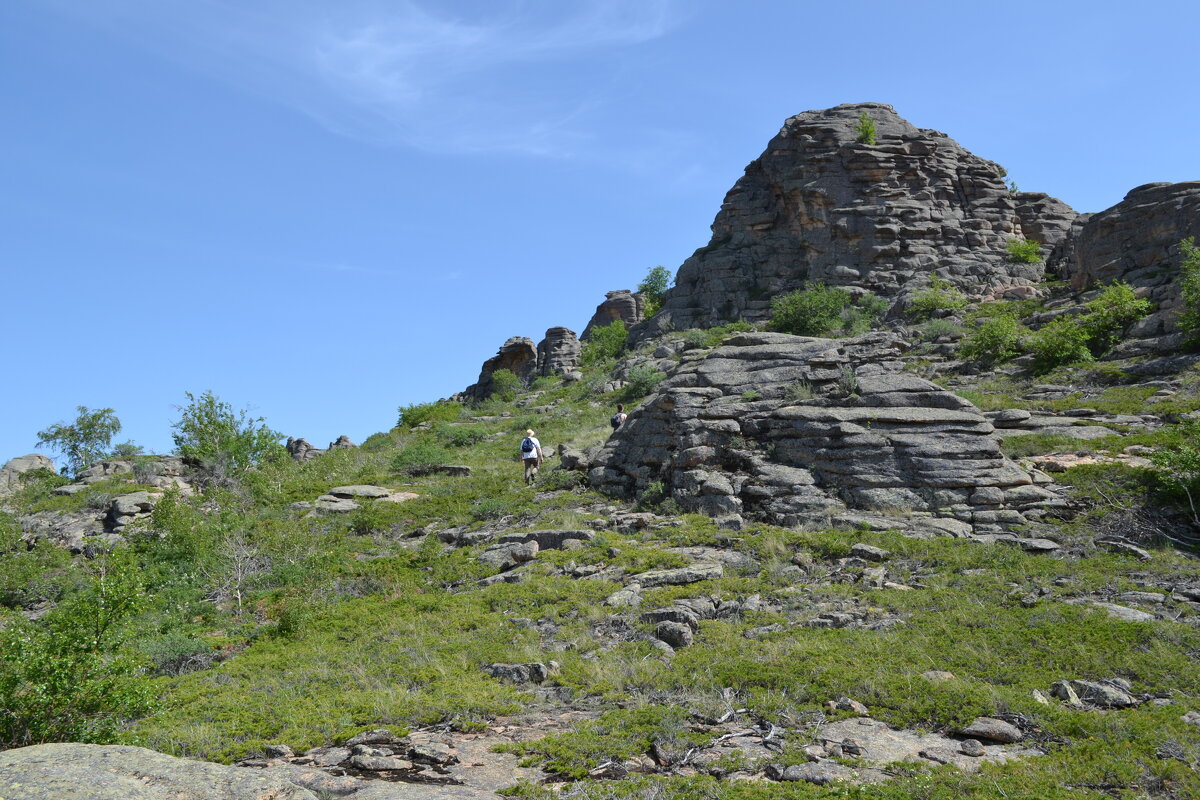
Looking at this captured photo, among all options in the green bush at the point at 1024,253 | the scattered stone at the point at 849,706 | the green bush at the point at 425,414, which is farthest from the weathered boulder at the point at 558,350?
the scattered stone at the point at 849,706

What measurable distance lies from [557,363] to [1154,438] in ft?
143

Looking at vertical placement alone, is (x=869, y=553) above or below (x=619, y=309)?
below

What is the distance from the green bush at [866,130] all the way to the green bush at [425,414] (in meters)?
29.6

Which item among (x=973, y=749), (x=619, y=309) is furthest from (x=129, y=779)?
(x=619, y=309)

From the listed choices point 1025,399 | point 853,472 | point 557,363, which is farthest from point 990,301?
point 557,363

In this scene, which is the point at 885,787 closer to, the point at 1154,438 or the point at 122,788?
the point at 122,788

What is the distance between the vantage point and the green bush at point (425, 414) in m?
38.3

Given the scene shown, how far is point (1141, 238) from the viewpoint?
29969 mm

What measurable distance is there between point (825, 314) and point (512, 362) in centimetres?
3345

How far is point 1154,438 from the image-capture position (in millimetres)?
15750

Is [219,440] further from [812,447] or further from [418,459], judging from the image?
[812,447]

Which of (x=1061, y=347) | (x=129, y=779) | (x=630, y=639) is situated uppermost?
(x=1061, y=347)

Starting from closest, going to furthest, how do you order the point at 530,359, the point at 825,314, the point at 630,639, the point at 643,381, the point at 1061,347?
the point at 630,639 < the point at 1061,347 < the point at 643,381 < the point at 825,314 < the point at 530,359

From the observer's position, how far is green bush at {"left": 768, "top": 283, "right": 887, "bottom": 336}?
1364 inches
